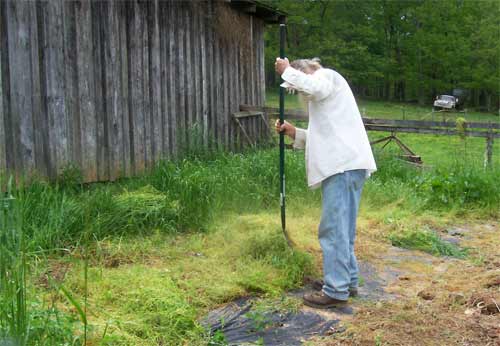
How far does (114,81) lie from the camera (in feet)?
25.4

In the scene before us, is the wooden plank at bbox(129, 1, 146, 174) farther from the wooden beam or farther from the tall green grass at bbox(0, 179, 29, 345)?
the tall green grass at bbox(0, 179, 29, 345)

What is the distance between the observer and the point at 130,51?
316 inches

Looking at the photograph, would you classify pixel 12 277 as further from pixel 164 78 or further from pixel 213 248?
pixel 164 78

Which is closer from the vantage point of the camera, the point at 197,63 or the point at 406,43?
the point at 197,63

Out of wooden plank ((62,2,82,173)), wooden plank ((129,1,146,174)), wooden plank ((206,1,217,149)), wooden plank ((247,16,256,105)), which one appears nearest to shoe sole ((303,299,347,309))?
wooden plank ((62,2,82,173))

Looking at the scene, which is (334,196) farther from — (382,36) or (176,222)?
(382,36)

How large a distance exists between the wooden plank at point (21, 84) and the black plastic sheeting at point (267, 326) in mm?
Result: 3530

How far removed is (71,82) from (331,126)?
403cm

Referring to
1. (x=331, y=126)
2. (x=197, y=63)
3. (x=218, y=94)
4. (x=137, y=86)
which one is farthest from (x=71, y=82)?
(x=331, y=126)

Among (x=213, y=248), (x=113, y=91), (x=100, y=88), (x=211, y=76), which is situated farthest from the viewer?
(x=211, y=76)

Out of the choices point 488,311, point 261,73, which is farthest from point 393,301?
point 261,73

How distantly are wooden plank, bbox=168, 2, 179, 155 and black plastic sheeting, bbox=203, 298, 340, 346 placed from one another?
15.7 feet

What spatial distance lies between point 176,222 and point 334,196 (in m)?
2.24

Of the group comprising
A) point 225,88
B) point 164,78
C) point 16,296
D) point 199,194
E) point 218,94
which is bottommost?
point 199,194
